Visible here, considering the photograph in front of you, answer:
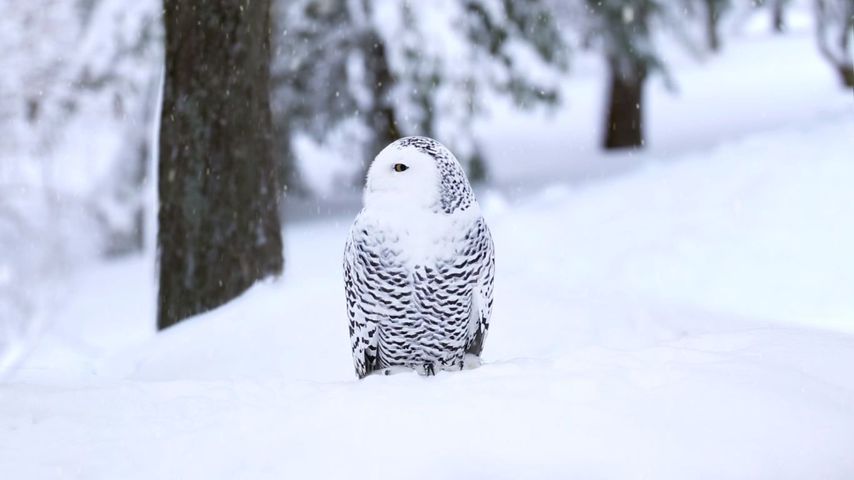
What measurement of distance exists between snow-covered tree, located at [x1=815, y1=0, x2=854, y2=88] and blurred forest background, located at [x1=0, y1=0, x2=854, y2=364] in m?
0.04

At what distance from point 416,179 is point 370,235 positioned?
26 cm

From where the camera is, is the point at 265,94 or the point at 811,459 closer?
the point at 811,459

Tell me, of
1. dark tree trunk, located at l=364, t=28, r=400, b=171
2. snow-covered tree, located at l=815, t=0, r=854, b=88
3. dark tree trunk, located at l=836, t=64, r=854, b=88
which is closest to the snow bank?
dark tree trunk, located at l=364, t=28, r=400, b=171

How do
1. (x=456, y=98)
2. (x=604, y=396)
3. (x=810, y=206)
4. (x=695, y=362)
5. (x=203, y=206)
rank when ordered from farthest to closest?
1. (x=456, y=98)
2. (x=810, y=206)
3. (x=203, y=206)
4. (x=695, y=362)
5. (x=604, y=396)

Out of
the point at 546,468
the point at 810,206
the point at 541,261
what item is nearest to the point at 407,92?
the point at 541,261

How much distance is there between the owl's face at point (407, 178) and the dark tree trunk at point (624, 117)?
41.3 ft

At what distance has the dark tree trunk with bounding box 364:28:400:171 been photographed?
35.3 feet

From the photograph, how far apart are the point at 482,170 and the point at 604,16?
264cm

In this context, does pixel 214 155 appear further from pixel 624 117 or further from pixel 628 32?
pixel 624 117

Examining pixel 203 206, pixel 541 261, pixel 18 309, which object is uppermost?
pixel 203 206

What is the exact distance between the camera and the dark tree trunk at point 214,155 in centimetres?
572

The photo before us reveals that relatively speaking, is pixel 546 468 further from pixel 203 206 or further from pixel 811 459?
pixel 203 206

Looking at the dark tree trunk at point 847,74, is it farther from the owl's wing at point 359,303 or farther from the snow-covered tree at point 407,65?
the owl's wing at point 359,303

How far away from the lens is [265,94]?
5.98 m
